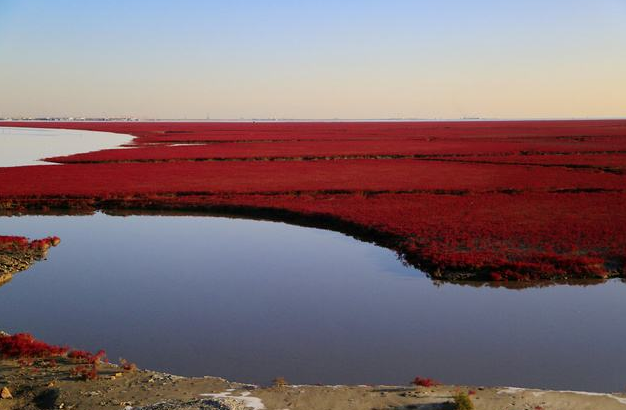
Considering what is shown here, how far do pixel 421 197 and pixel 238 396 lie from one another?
23733 millimetres

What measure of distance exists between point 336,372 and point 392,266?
871 centimetres

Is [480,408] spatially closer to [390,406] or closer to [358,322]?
[390,406]

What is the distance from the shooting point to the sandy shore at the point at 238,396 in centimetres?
908

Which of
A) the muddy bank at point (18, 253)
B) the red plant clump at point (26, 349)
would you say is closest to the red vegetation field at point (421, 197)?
the muddy bank at point (18, 253)

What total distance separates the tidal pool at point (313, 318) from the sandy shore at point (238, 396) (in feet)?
3.38

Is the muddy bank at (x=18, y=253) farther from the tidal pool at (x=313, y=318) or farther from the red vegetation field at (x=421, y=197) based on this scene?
the red vegetation field at (x=421, y=197)

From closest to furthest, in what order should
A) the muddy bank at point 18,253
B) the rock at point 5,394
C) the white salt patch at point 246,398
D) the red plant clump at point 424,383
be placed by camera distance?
the white salt patch at point 246,398
the rock at point 5,394
the red plant clump at point 424,383
the muddy bank at point 18,253

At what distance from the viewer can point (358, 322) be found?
14141mm

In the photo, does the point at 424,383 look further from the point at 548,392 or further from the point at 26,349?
the point at 26,349

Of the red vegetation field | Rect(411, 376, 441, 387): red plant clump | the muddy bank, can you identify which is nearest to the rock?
Rect(411, 376, 441, 387): red plant clump

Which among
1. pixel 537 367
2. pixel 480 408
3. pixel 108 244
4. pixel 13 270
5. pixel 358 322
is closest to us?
pixel 480 408

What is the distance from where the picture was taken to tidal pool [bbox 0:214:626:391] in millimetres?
11516

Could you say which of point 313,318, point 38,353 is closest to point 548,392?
point 313,318

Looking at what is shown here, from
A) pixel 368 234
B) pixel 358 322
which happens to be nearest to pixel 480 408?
pixel 358 322
